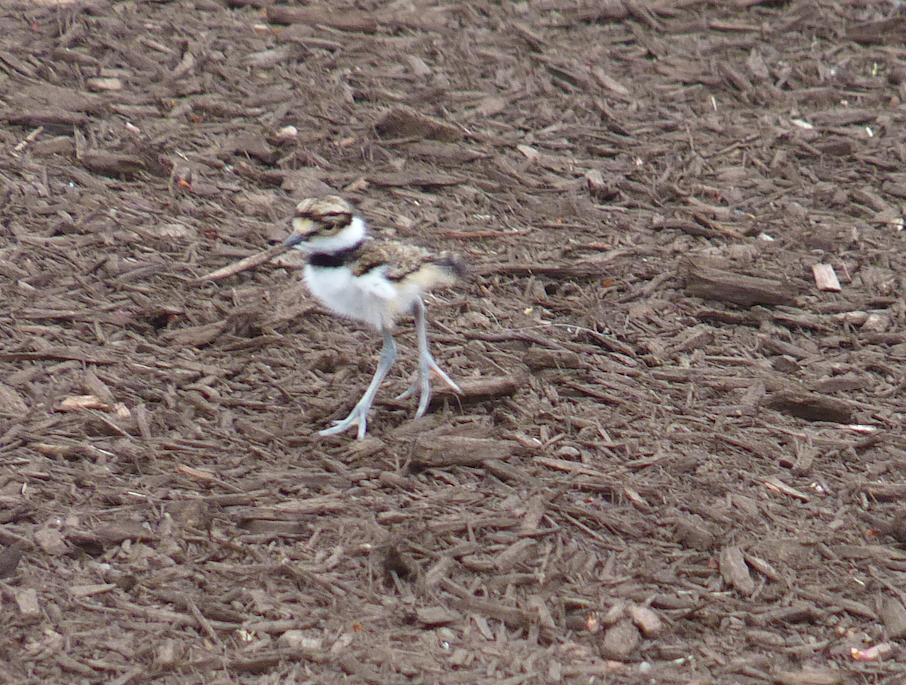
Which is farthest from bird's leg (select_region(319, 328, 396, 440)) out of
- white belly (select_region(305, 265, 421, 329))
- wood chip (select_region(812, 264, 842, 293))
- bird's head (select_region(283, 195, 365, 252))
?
wood chip (select_region(812, 264, 842, 293))

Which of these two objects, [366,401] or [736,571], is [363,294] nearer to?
[366,401]

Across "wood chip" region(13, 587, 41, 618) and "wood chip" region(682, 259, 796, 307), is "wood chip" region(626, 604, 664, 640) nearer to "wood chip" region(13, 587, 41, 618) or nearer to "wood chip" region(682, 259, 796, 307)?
"wood chip" region(13, 587, 41, 618)

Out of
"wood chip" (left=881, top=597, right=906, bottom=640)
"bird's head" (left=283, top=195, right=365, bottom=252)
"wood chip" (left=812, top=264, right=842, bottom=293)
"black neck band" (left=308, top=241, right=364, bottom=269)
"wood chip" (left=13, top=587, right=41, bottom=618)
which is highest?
"bird's head" (left=283, top=195, right=365, bottom=252)

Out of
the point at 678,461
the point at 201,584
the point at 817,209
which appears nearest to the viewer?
the point at 201,584

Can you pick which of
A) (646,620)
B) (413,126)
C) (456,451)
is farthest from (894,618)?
→ (413,126)

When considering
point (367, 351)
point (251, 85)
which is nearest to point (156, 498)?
point (367, 351)

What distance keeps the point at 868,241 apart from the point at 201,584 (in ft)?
14.8

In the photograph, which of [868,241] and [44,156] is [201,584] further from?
[868,241]

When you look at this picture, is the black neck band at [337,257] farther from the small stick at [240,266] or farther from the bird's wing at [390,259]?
the small stick at [240,266]

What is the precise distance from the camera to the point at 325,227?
470 centimetres

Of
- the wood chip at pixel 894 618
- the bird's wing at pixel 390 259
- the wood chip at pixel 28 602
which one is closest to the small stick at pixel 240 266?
the bird's wing at pixel 390 259

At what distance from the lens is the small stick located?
5.62 meters

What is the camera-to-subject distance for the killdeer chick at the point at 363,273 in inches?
185

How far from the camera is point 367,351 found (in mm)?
5391
